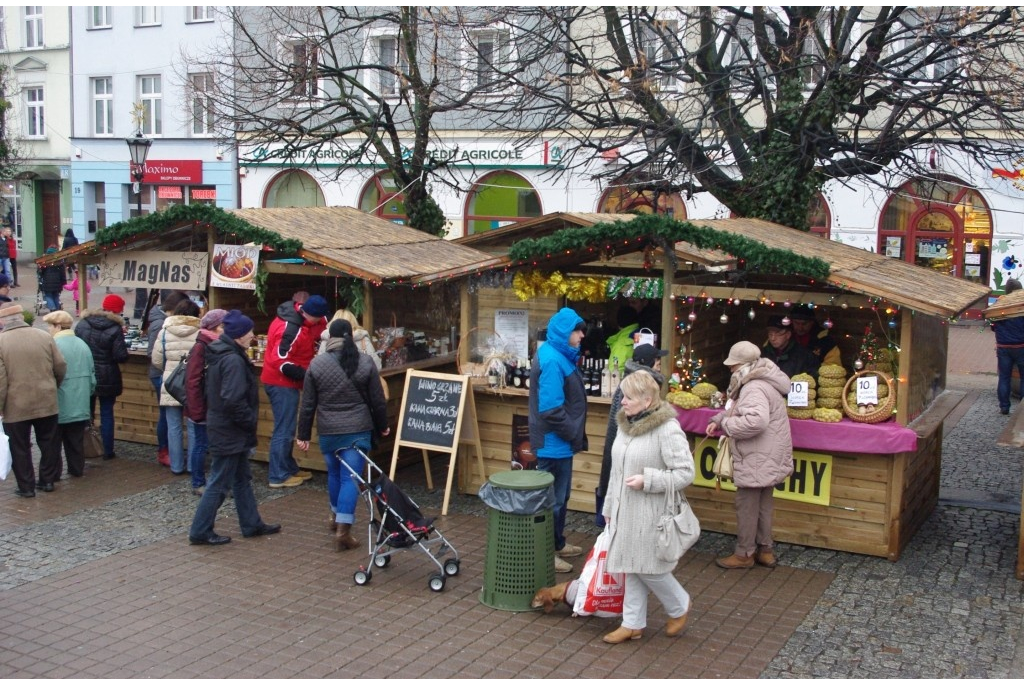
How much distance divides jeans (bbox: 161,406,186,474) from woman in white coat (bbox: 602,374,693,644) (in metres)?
5.52

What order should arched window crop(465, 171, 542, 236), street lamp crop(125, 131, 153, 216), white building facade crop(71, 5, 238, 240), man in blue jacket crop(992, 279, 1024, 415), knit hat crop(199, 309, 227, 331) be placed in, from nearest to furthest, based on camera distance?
knit hat crop(199, 309, 227, 331) < man in blue jacket crop(992, 279, 1024, 415) < street lamp crop(125, 131, 153, 216) < arched window crop(465, 171, 542, 236) < white building facade crop(71, 5, 238, 240)

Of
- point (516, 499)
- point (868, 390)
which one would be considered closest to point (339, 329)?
point (516, 499)

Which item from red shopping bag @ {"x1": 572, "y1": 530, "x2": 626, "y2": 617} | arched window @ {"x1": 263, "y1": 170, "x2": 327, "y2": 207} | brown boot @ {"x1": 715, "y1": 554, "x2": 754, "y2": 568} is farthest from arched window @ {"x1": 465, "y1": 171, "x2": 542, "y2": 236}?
red shopping bag @ {"x1": 572, "y1": 530, "x2": 626, "y2": 617}

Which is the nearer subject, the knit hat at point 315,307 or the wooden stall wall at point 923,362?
the wooden stall wall at point 923,362

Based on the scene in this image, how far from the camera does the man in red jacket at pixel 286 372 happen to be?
32.6ft

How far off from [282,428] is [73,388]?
2.02 m

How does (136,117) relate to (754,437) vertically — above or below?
above

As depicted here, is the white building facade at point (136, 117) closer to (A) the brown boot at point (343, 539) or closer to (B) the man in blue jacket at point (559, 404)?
(A) the brown boot at point (343, 539)

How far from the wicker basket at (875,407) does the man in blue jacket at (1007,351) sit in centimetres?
613

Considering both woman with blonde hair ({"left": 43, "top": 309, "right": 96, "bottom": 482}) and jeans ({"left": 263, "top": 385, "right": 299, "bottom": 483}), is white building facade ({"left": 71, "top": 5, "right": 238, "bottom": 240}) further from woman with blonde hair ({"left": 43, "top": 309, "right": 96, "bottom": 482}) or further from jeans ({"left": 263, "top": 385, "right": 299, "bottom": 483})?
jeans ({"left": 263, "top": 385, "right": 299, "bottom": 483})

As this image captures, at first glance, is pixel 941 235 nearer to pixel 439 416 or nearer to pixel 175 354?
pixel 439 416

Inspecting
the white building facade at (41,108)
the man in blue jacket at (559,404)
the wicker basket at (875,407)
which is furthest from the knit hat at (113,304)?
the white building facade at (41,108)

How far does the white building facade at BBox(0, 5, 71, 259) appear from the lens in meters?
36.3

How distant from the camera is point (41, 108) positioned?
1465 inches
